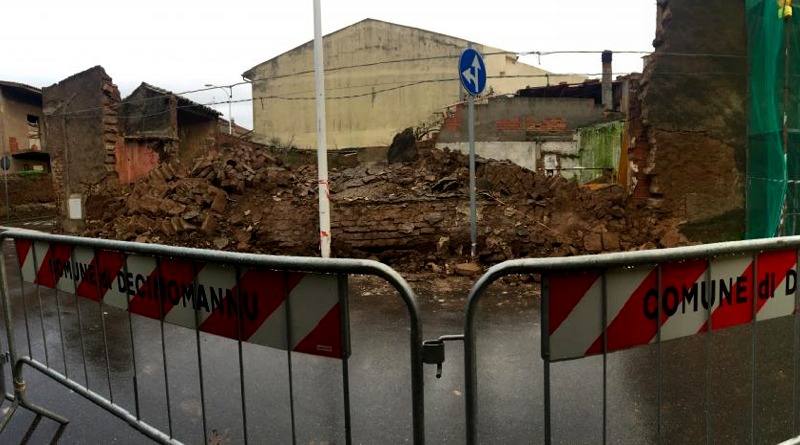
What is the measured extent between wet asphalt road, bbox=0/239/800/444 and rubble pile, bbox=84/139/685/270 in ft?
10.4

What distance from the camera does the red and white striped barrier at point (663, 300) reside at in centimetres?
195

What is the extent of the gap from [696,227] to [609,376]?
5373mm

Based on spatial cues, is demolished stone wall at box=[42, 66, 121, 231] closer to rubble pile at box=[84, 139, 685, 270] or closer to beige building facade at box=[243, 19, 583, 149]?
rubble pile at box=[84, 139, 685, 270]

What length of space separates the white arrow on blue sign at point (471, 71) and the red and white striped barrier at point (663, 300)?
19.3 feet

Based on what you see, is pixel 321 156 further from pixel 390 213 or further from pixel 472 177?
pixel 472 177

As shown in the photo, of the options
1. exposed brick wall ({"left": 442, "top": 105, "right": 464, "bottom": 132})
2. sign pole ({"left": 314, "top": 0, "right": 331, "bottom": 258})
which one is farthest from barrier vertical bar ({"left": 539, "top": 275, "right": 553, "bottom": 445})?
exposed brick wall ({"left": 442, "top": 105, "right": 464, "bottom": 132})

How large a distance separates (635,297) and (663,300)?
0.53ft

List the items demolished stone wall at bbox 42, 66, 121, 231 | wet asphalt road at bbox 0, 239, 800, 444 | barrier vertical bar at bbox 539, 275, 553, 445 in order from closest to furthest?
barrier vertical bar at bbox 539, 275, 553, 445 → wet asphalt road at bbox 0, 239, 800, 444 → demolished stone wall at bbox 42, 66, 121, 231

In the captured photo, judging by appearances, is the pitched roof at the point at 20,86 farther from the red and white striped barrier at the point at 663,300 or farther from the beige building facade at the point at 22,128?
the red and white striped barrier at the point at 663,300

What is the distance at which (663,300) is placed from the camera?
2.09 metres

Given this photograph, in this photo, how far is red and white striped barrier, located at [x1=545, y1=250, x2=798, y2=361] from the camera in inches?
76.8

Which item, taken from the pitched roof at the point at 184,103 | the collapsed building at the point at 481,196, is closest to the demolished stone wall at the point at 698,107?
the collapsed building at the point at 481,196

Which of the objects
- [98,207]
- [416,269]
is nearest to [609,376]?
[416,269]

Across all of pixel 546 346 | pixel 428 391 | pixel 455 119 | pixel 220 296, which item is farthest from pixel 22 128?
pixel 546 346
